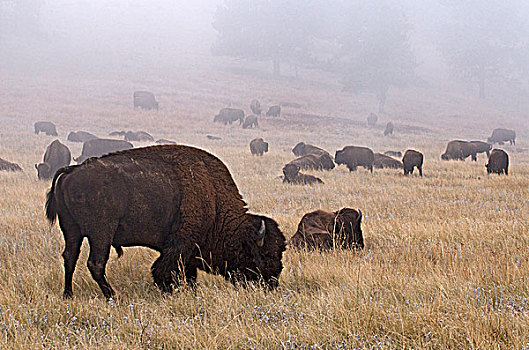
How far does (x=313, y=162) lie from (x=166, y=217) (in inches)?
505

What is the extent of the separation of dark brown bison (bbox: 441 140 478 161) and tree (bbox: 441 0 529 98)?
5295 centimetres

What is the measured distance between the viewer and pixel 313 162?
16.8 meters

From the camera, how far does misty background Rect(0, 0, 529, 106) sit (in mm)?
60469

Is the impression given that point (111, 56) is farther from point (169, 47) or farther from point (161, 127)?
point (161, 127)

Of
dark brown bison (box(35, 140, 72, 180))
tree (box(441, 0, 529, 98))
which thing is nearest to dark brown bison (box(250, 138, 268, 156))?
dark brown bison (box(35, 140, 72, 180))

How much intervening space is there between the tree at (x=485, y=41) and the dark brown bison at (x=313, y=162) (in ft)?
202

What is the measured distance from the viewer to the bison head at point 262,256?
14.1 feet

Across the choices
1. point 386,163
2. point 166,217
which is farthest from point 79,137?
point 166,217

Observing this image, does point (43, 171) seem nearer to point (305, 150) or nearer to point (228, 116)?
point (305, 150)

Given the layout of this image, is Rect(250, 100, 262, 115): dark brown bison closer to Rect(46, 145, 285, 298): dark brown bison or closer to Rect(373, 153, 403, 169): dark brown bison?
Rect(373, 153, 403, 169): dark brown bison

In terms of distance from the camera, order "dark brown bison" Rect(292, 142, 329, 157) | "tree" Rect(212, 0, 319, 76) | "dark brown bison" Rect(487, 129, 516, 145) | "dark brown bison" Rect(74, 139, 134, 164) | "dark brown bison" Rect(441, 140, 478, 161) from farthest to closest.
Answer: "tree" Rect(212, 0, 319, 76), "dark brown bison" Rect(487, 129, 516, 145), "dark brown bison" Rect(441, 140, 478, 161), "dark brown bison" Rect(292, 142, 329, 157), "dark brown bison" Rect(74, 139, 134, 164)

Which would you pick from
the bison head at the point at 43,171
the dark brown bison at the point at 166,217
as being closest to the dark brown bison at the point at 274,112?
the bison head at the point at 43,171

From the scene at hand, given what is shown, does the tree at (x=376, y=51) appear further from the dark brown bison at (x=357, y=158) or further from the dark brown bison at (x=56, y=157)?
the dark brown bison at (x=56, y=157)

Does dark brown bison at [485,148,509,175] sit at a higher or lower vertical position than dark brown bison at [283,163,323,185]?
higher
